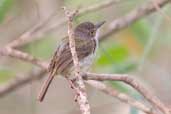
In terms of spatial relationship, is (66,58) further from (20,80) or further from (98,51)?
(20,80)

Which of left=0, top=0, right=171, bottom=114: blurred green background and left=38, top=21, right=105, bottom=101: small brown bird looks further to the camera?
left=0, top=0, right=171, bottom=114: blurred green background

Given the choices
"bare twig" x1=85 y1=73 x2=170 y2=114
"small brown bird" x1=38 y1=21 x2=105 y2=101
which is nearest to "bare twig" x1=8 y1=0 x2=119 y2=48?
"small brown bird" x1=38 y1=21 x2=105 y2=101

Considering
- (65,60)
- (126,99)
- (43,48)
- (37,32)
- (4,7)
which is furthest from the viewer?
(43,48)

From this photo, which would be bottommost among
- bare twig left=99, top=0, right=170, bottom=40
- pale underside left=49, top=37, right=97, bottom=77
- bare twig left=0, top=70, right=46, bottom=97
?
pale underside left=49, top=37, right=97, bottom=77

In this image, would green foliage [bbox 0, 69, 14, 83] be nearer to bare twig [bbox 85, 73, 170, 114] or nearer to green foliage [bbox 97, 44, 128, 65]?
green foliage [bbox 97, 44, 128, 65]

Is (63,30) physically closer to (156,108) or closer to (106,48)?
(106,48)

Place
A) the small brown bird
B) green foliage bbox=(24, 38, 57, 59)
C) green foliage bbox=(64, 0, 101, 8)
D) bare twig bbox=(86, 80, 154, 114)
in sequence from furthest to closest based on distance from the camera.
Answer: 1. green foliage bbox=(24, 38, 57, 59)
2. green foliage bbox=(64, 0, 101, 8)
3. the small brown bird
4. bare twig bbox=(86, 80, 154, 114)

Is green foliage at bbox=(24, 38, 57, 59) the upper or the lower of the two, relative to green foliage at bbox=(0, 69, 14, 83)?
upper

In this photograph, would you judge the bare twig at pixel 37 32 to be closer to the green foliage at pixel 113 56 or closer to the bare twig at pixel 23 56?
the bare twig at pixel 23 56

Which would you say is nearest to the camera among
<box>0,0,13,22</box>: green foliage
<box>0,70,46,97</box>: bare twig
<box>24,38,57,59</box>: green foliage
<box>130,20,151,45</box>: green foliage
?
<box>0,0,13,22</box>: green foliage

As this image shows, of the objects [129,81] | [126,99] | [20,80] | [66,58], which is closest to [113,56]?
[20,80]
